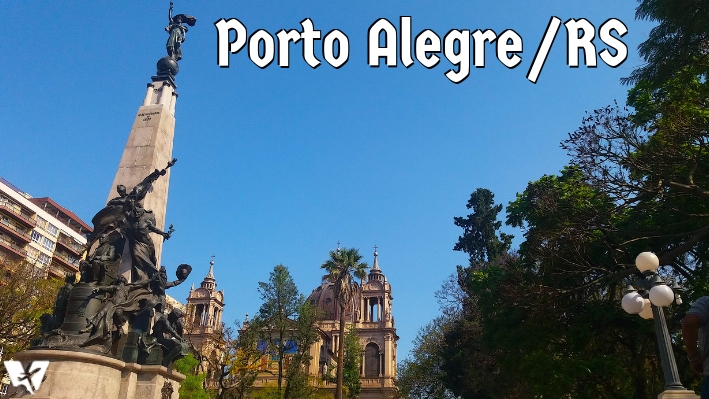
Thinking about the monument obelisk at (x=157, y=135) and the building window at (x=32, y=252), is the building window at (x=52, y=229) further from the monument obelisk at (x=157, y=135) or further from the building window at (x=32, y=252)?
the monument obelisk at (x=157, y=135)

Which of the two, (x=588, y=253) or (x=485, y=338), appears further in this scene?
(x=485, y=338)

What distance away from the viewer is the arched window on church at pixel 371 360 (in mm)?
68125

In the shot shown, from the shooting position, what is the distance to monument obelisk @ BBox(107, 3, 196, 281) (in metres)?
13.5

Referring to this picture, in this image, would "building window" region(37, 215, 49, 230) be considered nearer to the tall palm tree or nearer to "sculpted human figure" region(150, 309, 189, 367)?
the tall palm tree

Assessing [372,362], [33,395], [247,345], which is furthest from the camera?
[372,362]

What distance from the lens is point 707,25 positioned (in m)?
11.8

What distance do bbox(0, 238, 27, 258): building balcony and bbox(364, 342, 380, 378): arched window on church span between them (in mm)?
41383

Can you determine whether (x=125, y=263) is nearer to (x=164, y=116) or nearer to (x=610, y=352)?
(x=164, y=116)

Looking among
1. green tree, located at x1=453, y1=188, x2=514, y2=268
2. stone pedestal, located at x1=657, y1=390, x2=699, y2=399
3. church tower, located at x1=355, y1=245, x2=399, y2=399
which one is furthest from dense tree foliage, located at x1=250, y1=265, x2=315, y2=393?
stone pedestal, located at x1=657, y1=390, x2=699, y2=399

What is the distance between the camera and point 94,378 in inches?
381

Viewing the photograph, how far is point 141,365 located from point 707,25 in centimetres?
1418

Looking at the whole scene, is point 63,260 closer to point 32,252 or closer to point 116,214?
point 32,252

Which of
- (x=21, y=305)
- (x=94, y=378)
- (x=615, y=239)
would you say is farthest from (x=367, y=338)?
(x=94, y=378)

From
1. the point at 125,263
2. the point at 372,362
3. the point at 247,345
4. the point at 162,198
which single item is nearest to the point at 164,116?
the point at 162,198
